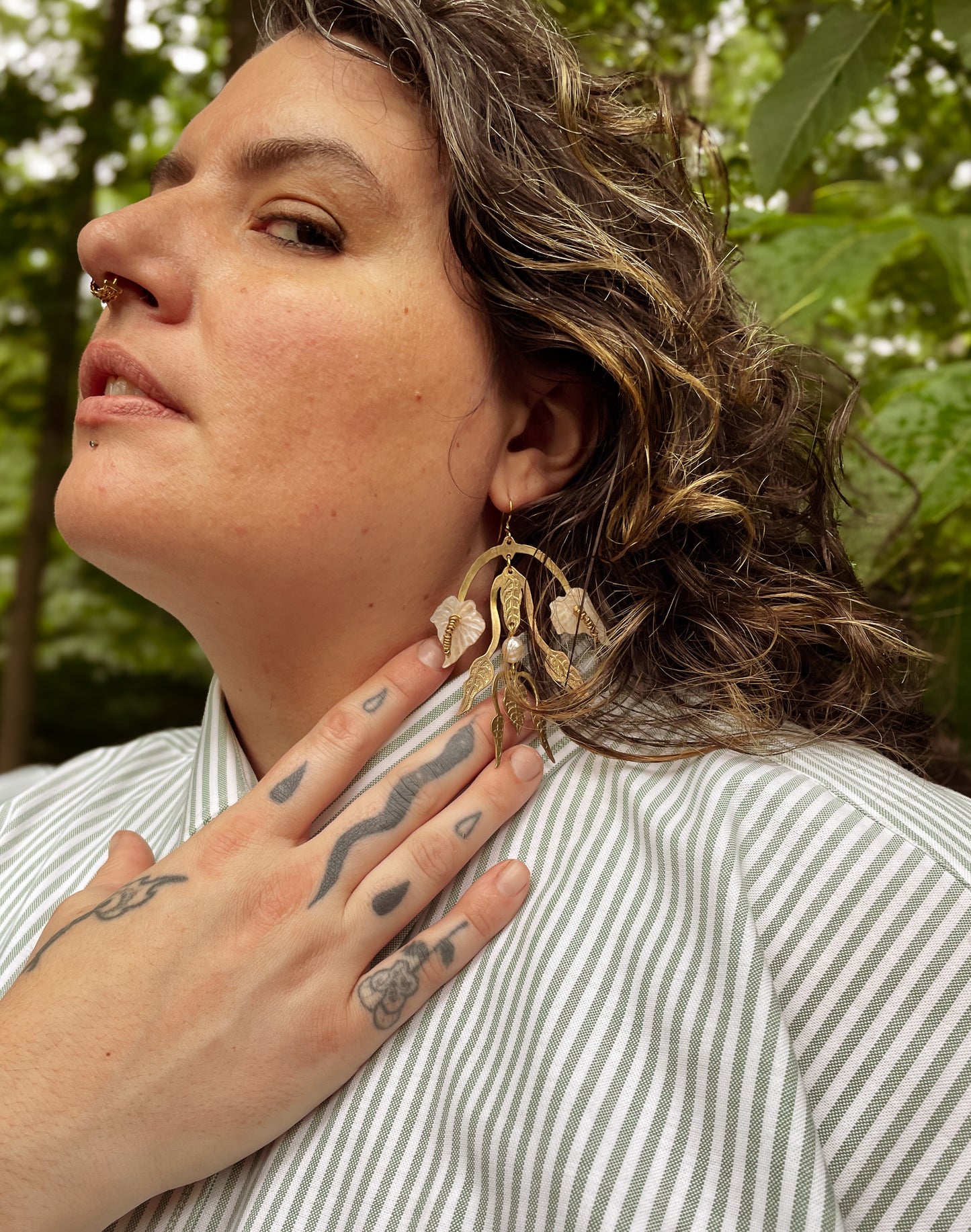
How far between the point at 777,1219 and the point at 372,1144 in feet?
1.44

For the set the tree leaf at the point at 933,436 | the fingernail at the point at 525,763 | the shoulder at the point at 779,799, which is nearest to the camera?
the shoulder at the point at 779,799

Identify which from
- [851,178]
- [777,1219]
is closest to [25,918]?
[777,1219]

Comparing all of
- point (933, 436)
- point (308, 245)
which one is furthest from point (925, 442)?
point (308, 245)

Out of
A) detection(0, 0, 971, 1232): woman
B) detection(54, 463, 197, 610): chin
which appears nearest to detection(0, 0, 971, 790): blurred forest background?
detection(0, 0, 971, 1232): woman

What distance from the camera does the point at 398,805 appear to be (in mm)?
1286

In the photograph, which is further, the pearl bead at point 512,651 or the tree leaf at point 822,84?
the tree leaf at point 822,84

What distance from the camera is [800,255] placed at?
5.91 feet

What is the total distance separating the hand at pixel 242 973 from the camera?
1.11 metres

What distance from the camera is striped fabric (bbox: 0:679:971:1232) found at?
3.22 ft

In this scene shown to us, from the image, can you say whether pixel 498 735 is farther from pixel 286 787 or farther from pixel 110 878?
pixel 110 878

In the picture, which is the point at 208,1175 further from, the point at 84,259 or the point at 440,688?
the point at 84,259

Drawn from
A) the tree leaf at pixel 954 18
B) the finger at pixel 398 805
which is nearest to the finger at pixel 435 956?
the finger at pixel 398 805

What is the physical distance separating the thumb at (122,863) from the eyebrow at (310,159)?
957 millimetres

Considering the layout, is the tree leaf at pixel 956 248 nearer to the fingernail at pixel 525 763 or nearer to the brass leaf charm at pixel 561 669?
the brass leaf charm at pixel 561 669
